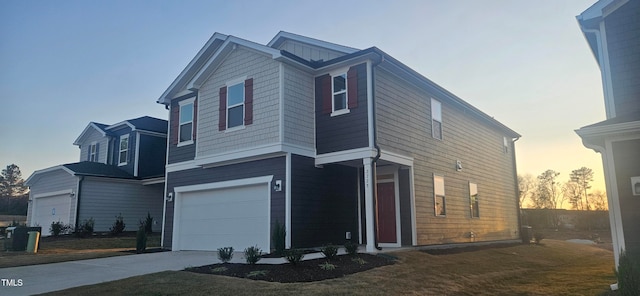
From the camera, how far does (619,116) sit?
8859mm

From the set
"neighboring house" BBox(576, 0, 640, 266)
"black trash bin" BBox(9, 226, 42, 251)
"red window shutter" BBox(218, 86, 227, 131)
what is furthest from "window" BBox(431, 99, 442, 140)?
"black trash bin" BBox(9, 226, 42, 251)

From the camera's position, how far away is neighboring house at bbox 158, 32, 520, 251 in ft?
40.5

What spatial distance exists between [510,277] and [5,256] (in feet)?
45.3

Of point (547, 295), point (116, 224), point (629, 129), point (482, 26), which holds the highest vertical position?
point (482, 26)

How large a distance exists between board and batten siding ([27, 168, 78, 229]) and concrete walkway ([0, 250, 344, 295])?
1119 cm

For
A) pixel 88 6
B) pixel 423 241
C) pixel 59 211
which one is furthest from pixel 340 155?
pixel 59 211

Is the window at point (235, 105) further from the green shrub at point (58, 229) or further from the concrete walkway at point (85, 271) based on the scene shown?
the green shrub at point (58, 229)

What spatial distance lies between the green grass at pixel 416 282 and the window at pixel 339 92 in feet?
14.7

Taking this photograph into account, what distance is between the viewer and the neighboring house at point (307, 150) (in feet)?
40.5

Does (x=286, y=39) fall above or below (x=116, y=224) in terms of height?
above

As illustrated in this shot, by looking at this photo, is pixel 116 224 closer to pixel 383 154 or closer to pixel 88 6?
pixel 88 6

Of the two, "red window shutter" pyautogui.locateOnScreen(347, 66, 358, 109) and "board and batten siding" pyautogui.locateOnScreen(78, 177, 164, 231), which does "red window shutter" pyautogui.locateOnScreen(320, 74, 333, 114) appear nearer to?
"red window shutter" pyautogui.locateOnScreen(347, 66, 358, 109)

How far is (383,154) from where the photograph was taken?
12.4m

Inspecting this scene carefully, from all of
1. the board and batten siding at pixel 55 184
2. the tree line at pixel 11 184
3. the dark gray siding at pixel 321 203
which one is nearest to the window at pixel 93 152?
the board and batten siding at pixel 55 184
